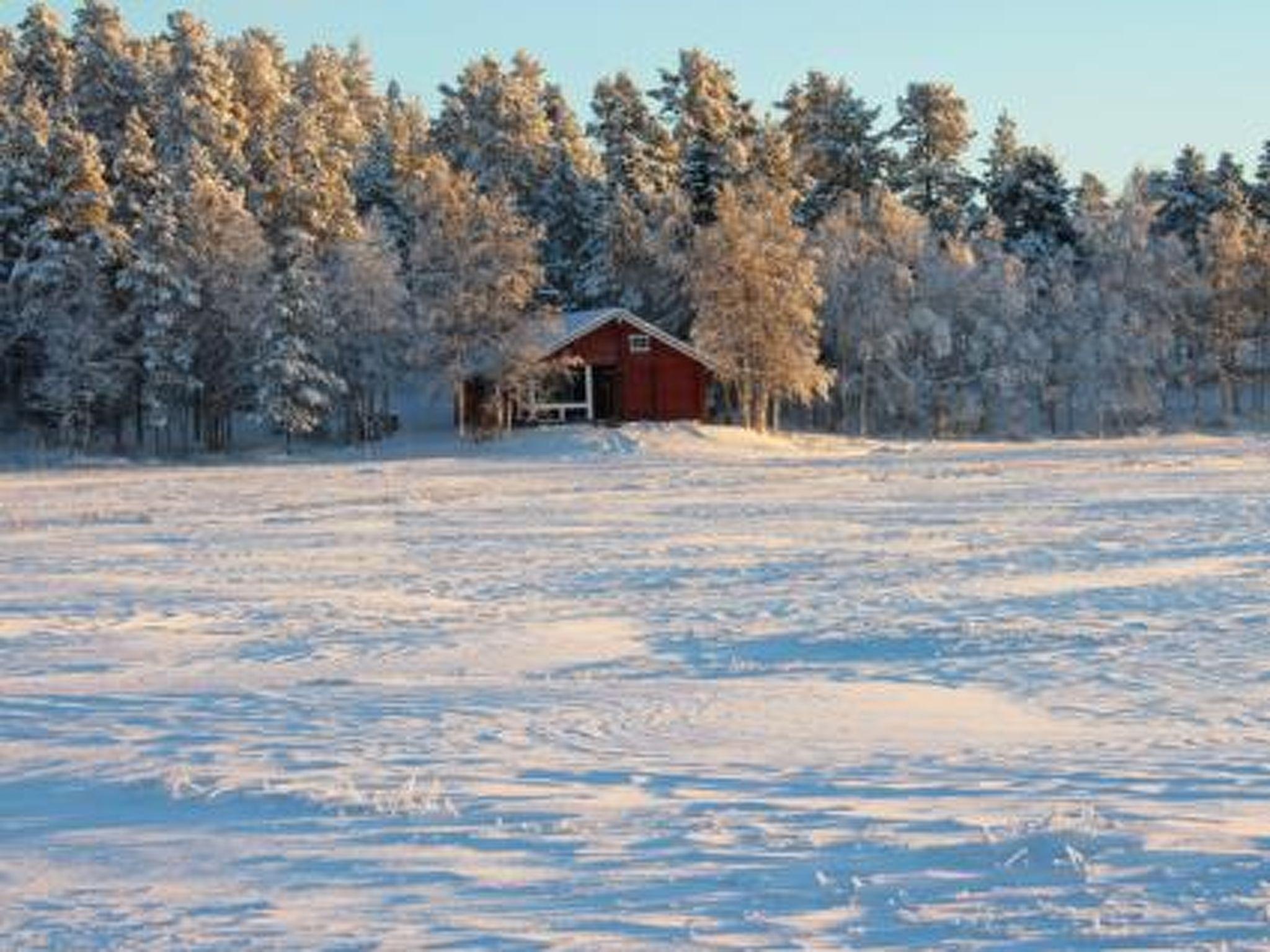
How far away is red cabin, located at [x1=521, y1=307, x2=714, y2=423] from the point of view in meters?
66.2

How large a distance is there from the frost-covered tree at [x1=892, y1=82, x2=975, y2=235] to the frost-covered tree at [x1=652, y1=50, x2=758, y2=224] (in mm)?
10431

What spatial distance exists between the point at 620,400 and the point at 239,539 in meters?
40.8

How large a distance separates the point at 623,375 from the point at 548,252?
19.6m

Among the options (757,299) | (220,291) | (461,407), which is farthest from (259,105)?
(757,299)

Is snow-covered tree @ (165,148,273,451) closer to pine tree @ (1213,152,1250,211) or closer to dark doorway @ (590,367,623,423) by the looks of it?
dark doorway @ (590,367,623,423)

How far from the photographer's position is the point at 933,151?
9069cm

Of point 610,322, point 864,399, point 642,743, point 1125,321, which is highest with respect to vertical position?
point 1125,321

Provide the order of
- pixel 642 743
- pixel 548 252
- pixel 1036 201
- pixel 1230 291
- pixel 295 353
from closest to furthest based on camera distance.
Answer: pixel 642 743, pixel 295 353, pixel 1230 291, pixel 548 252, pixel 1036 201

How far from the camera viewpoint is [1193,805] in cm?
845

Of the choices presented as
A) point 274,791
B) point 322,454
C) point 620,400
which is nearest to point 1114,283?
point 620,400

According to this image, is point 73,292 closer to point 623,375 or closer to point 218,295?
point 218,295

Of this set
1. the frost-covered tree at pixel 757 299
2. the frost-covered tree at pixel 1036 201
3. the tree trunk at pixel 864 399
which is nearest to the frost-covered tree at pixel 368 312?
Answer: the frost-covered tree at pixel 757 299

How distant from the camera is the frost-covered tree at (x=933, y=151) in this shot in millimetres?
89062

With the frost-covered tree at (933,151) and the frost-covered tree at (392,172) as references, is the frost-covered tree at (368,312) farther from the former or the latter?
the frost-covered tree at (933,151)
